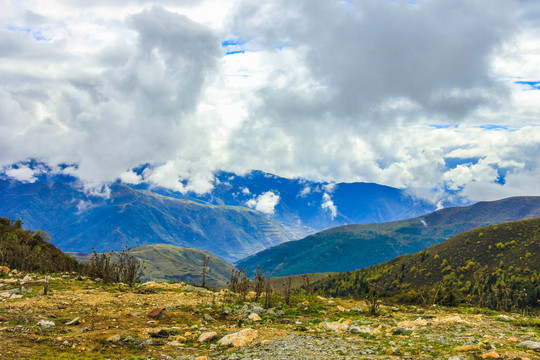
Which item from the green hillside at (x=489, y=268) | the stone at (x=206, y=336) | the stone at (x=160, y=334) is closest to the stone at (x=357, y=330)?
the stone at (x=206, y=336)

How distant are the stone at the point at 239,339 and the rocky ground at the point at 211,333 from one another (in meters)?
0.05

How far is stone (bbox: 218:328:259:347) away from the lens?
1633 cm

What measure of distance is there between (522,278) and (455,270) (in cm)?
4430

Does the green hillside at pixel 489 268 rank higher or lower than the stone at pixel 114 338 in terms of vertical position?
lower

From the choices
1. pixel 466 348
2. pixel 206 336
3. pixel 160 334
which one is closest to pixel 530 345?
pixel 466 348

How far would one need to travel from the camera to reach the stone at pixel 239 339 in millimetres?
16328

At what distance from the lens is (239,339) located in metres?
16.5

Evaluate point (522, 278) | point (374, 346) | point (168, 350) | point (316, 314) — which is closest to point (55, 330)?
point (168, 350)

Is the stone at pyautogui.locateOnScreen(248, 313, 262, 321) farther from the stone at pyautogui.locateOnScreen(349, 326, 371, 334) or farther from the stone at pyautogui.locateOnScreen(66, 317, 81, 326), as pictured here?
the stone at pyautogui.locateOnScreen(66, 317, 81, 326)

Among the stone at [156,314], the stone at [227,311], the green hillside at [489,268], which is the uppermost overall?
the stone at [156,314]

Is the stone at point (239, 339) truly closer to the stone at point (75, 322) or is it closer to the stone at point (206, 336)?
the stone at point (206, 336)

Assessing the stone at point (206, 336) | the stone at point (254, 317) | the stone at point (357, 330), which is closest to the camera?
the stone at point (206, 336)

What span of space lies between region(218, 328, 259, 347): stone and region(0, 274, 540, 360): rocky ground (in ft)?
0.17

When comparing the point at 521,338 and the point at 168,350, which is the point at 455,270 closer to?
the point at 521,338
